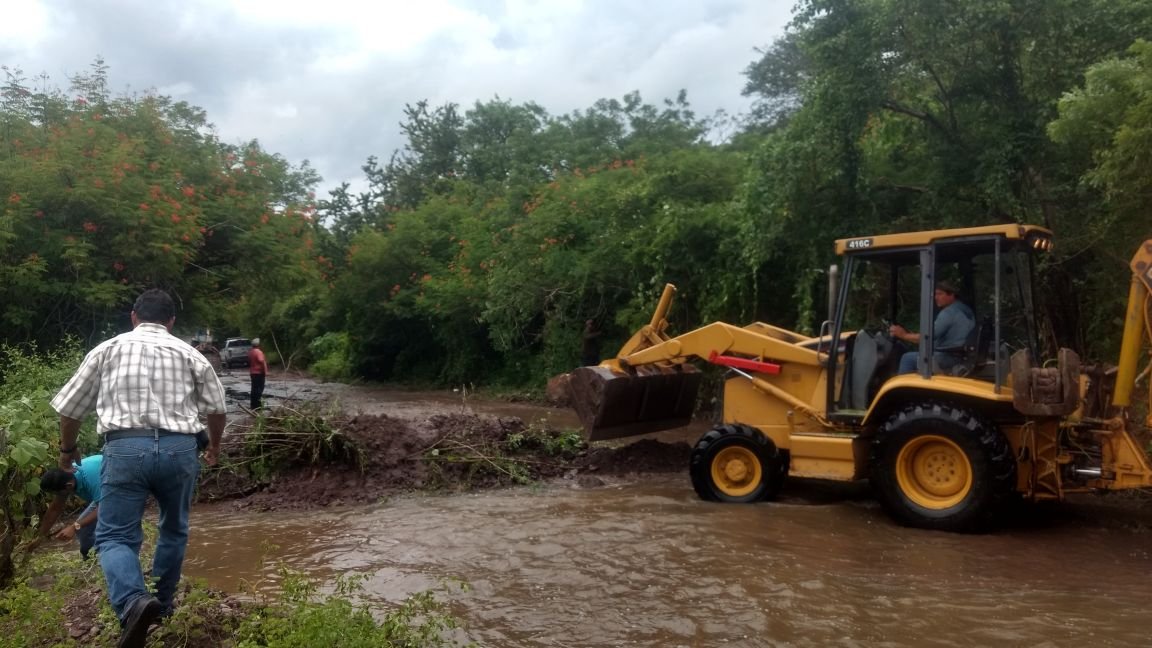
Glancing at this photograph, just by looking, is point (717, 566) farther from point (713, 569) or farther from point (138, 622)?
point (138, 622)

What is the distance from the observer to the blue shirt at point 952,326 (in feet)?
27.2

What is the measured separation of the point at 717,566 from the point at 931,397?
2.69 m

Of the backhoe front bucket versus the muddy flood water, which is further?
the backhoe front bucket

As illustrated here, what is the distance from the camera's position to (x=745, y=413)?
32.4ft

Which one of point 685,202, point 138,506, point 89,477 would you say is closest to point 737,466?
point 89,477

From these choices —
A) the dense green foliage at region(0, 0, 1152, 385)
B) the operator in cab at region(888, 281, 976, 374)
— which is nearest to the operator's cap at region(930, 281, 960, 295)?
the operator in cab at region(888, 281, 976, 374)

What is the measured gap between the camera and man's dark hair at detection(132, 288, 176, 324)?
5281 mm

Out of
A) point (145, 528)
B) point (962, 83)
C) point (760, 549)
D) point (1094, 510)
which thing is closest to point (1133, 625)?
point (760, 549)

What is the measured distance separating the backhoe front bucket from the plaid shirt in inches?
226

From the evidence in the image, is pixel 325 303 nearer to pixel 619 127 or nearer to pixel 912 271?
pixel 619 127

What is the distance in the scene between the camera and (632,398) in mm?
10688

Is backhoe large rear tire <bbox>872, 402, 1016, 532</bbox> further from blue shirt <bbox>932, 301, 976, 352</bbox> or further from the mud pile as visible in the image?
the mud pile

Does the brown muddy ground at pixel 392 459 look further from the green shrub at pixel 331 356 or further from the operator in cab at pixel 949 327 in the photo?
the green shrub at pixel 331 356

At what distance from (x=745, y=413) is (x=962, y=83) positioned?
5.73m
